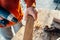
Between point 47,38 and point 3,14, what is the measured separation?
0.94ft

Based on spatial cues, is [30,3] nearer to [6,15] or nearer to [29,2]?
[29,2]

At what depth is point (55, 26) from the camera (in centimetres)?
93

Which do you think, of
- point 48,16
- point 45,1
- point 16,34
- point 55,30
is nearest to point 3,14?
point 16,34

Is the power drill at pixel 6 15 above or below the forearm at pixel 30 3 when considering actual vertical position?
below

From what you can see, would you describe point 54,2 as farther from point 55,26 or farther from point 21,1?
point 21,1

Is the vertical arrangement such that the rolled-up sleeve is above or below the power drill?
above

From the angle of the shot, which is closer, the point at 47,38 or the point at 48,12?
the point at 47,38

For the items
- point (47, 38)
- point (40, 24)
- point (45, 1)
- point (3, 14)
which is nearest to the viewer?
point (3, 14)

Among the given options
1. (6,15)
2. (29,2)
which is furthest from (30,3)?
(6,15)

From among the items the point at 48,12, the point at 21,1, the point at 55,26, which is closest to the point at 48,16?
the point at 48,12

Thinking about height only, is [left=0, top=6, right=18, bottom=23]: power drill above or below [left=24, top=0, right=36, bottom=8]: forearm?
below

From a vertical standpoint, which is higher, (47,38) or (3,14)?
(3,14)

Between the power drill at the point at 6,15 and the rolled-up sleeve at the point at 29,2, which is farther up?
the rolled-up sleeve at the point at 29,2

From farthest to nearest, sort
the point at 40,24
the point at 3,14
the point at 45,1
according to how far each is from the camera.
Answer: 1. the point at 45,1
2. the point at 40,24
3. the point at 3,14
